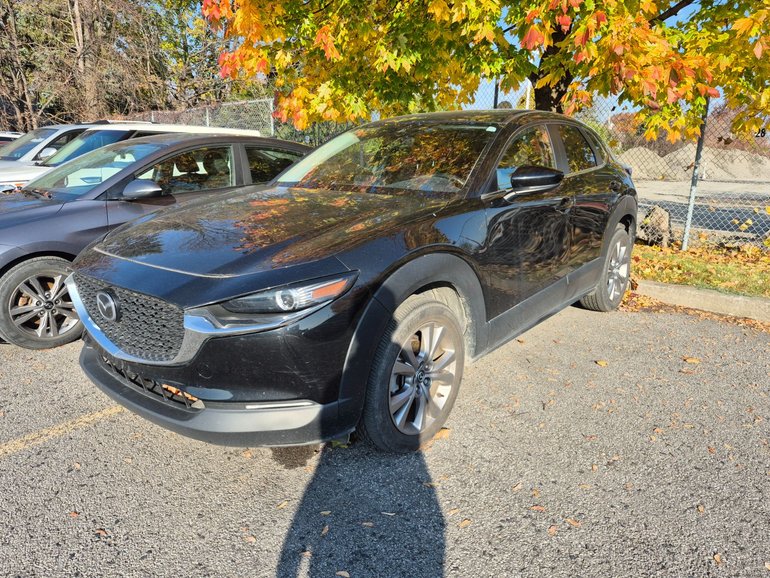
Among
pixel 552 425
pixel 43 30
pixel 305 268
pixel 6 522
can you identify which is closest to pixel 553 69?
pixel 552 425

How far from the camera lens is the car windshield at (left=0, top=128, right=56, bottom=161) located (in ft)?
29.2

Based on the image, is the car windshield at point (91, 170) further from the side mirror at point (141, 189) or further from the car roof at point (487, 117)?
the car roof at point (487, 117)

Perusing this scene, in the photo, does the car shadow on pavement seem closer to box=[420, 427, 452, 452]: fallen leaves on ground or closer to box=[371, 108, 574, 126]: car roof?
box=[420, 427, 452, 452]: fallen leaves on ground

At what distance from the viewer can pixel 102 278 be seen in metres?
2.68

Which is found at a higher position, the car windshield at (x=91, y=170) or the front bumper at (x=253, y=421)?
the car windshield at (x=91, y=170)

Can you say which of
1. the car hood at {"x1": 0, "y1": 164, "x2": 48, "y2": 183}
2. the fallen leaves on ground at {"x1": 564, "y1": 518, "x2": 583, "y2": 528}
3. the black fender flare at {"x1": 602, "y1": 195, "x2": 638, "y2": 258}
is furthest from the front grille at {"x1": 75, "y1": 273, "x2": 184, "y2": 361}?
the car hood at {"x1": 0, "y1": 164, "x2": 48, "y2": 183}

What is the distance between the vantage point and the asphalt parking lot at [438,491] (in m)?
2.20

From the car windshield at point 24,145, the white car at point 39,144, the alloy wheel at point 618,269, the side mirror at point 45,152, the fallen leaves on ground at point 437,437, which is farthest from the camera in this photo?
the car windshield at point 24,145

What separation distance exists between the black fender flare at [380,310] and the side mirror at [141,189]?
2611 mm

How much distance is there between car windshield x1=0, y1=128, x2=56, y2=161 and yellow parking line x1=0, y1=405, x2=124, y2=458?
7319 millimetres

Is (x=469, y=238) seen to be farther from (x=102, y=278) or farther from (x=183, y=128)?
(x=183, y=128)

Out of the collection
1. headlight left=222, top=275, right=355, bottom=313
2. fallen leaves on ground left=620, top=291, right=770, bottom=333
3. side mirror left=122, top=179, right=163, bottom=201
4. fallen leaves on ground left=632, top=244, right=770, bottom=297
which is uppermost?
side mirror left=122, top=179, right=163, bottom=201

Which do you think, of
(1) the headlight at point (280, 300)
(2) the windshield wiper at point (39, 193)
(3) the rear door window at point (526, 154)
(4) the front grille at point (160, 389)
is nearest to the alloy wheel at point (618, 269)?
(3) the rear door window at point (526, 154)

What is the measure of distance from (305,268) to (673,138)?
575cm
